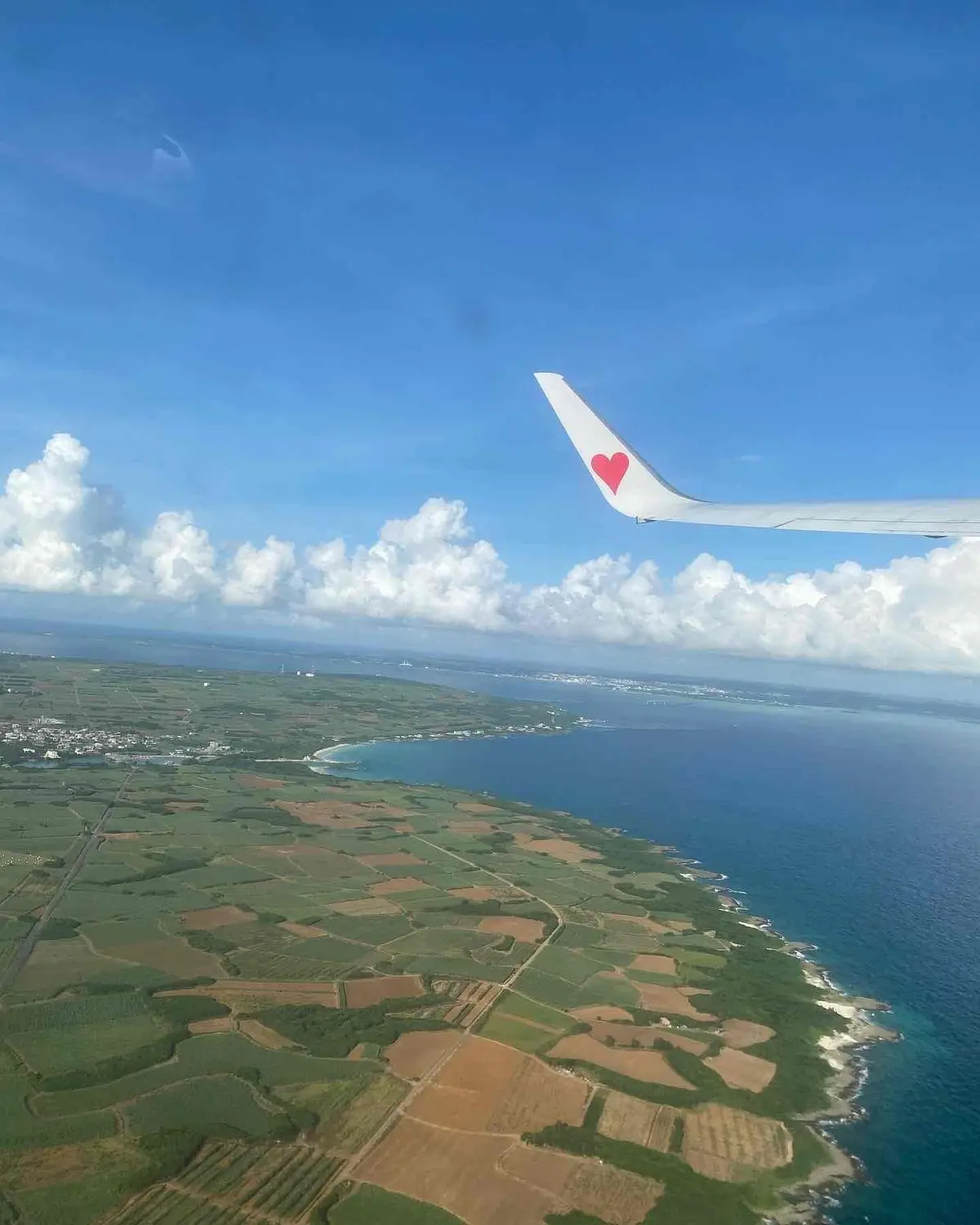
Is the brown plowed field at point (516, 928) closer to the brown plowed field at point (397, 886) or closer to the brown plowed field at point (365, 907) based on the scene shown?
the brown plowed field at point (365, 907)

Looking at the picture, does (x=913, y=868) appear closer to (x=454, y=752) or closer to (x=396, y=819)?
(x=396, y=819)

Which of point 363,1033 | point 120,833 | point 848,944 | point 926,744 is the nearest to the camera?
point 363,1033

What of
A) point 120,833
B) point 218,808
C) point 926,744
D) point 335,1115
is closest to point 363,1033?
point 335,1115

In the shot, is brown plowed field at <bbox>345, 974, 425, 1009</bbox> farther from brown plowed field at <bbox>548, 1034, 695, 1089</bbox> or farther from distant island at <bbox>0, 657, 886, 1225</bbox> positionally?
brown plowed field at <bbox>548, 1034, 695, 1089</bbox>

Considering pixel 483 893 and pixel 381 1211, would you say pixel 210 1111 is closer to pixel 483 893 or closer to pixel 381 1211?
pixel 381 1211

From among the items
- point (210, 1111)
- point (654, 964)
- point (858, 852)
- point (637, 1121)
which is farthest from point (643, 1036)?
point (858, 852)

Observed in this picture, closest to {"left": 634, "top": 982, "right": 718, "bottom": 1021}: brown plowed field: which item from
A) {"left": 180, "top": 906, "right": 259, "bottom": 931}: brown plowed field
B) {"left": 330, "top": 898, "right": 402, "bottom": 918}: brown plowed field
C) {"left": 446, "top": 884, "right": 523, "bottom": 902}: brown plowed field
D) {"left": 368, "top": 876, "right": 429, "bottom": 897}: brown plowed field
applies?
{"left": 446, "top": 884, "right": 523, "bottom": 902}: brown plowed field
